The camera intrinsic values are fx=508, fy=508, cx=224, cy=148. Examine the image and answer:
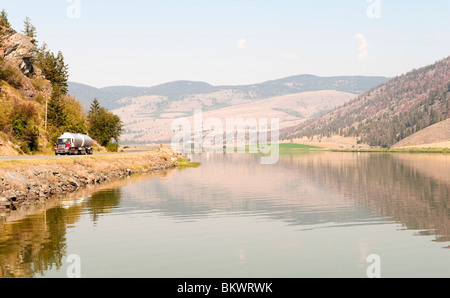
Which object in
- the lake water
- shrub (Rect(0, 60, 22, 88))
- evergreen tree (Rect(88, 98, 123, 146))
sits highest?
shrub (Rect(0, 60, 22, 88))

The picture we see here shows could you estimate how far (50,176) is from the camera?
51062mm

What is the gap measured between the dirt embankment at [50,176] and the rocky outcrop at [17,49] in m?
36.1

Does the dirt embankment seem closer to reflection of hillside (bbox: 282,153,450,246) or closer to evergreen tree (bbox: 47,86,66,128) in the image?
evergreen tree (bbox: 47,86,66,128)

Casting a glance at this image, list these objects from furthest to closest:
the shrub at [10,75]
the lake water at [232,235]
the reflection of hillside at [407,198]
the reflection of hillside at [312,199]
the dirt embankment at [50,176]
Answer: the shrub at [10,75], the dirt embankment at [50,176], the reflection of hillside at [312,199], the reflection of hillside at [407,198], the lake water at [232,235]

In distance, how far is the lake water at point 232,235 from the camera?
2117 centimetres

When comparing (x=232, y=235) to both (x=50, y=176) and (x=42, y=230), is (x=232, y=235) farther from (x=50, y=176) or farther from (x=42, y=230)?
(x=50, y=176)

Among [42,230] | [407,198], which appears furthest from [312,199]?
[42,230]

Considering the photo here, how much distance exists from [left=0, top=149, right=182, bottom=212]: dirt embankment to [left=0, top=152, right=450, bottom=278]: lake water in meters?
2.85

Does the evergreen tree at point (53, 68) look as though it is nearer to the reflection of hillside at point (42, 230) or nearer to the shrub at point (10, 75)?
the shrub at point (10, 75)

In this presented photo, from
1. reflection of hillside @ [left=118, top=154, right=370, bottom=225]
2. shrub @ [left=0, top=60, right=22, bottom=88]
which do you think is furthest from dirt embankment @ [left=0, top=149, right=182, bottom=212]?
shrub @ [left=0, top=60, right=22, bottom=88]

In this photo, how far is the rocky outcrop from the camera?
9819 centimetres

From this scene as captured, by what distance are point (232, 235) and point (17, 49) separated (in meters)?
86.3

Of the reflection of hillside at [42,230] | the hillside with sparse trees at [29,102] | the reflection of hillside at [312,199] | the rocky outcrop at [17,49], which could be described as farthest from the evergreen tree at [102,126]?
the reflection of hillside at [42,230]
